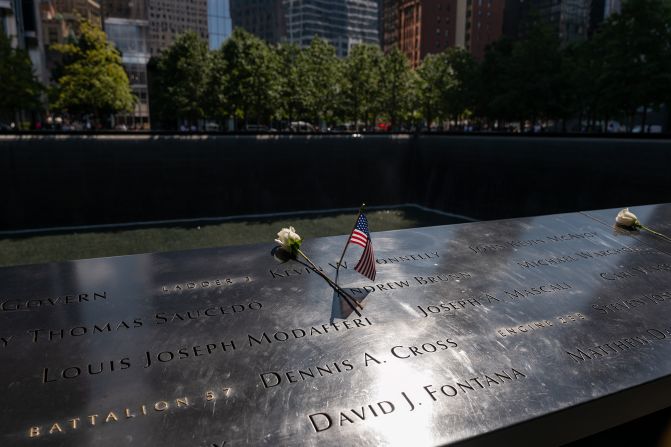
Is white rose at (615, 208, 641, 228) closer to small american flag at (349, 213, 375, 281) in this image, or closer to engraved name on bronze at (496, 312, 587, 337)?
engraved name on bronze at (496, 312, 587, 337)

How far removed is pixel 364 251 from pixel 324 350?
3.42 feet

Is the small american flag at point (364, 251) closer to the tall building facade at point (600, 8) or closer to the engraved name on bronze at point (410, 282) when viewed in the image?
the engraved name on bronze at point (410, 282)

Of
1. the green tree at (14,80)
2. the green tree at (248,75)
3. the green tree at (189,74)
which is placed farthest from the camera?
the green tree at (189,74)

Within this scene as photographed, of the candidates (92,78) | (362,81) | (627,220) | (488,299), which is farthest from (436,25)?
(488,299)

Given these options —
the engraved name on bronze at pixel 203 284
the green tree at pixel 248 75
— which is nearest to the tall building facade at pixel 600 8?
the green tree at pixel 248 75

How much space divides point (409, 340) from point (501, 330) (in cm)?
52

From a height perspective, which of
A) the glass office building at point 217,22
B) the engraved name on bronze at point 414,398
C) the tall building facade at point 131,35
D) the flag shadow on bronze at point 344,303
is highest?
the glass office building at point 217,22

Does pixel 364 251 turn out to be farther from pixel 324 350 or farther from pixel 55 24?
pixel 55 24

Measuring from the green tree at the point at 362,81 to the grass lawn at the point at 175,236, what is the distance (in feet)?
77.2

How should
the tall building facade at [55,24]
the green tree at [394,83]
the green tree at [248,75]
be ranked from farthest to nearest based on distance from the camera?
the tall building facade at [55,24]
the green tree at [394,83]
the green tree at [248,75]

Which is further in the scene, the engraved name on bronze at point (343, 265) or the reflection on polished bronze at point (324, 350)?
the engraved name on bronze at point (343, 265)

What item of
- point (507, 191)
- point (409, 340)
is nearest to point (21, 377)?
point (409, 340)

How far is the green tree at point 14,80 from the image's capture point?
29.2 metres

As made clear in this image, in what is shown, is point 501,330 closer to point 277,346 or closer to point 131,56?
point 277,346
